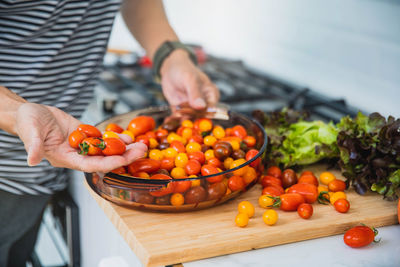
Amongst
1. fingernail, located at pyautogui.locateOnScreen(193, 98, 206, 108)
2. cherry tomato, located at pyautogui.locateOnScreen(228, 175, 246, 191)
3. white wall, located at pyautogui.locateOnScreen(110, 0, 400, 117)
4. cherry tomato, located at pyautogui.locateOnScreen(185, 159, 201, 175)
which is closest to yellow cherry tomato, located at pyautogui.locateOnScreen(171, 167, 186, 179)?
cherry tomato, located at pyautogui.locateOnScreen(185, 159, 201, 175)

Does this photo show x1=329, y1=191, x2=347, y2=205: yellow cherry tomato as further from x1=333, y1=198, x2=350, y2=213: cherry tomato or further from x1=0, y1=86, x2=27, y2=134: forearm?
x1=0, y1=86, x2=27, y2=134: forearm

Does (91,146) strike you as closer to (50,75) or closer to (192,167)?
(192,167)

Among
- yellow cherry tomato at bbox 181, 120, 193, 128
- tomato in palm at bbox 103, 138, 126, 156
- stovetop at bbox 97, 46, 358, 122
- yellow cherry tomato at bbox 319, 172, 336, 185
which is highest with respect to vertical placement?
tomato in palm at bbox 103, 138, 126, 156

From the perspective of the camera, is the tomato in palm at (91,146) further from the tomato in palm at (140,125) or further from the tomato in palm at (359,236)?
the tomato in palm at (359,236)

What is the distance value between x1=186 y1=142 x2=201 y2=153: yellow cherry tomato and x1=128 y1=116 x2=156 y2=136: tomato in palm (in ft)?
0.50

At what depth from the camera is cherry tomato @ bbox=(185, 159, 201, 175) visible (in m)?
0.98

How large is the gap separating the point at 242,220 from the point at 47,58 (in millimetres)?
784

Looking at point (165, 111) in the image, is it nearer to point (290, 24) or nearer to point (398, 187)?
point (398, 187)

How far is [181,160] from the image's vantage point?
1.01 m

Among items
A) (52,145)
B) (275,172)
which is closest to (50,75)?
(52,145)

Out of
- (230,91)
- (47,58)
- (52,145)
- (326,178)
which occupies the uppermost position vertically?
(47,58)

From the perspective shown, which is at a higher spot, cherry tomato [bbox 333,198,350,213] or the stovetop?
cherry tomato [bbox 333,198,350,213]

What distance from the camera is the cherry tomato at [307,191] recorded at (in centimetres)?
101

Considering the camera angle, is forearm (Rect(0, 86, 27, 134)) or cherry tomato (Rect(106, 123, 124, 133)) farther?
cherry tomato (Rect(106, 123, 124, 133))
